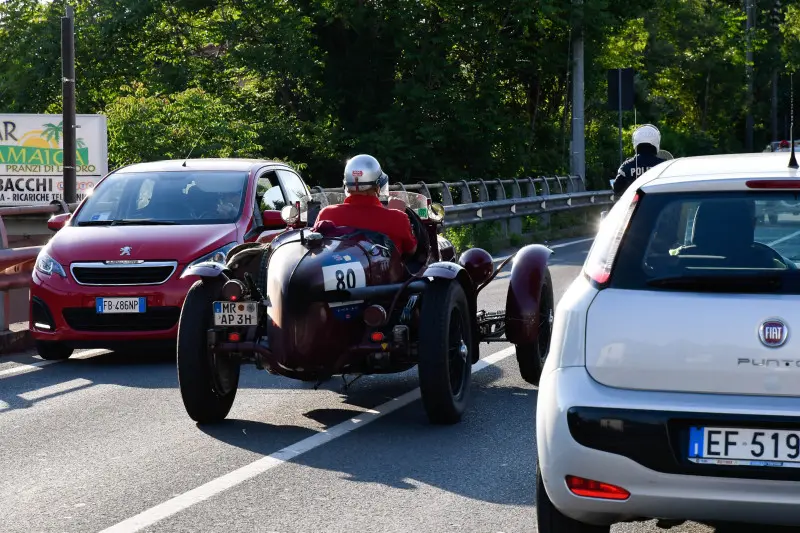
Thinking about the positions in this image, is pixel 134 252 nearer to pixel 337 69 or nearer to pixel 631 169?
pixel 631 169

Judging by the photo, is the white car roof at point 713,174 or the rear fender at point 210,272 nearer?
the white car roof at point 713,174

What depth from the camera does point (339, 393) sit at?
9.78 meters

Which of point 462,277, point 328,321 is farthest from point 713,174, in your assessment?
point 462,277

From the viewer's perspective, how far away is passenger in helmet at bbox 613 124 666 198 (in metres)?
12.0

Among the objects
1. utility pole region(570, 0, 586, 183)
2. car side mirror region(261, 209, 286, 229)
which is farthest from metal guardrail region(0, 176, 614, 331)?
car side mirror region(261, 209, 286, 229)

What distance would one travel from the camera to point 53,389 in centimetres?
1023

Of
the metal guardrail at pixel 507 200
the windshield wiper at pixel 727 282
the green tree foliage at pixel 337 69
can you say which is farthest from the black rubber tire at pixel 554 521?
the green tree foliage at pixel 337 69

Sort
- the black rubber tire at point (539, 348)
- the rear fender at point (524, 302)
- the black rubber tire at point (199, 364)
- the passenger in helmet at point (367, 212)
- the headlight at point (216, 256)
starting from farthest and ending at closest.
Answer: the headlight at point (216, 256) → the black rubber tire at point (539, 348) → the rear fender at point (524, 302) → the passenger in helmet at point (367, 212) → the black rubber tire at point (199, 364)

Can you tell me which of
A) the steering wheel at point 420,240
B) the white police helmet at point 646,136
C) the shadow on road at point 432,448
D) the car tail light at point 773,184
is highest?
the white police helmet at point 646,136

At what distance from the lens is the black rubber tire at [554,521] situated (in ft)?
16.9

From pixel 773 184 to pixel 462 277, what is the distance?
3984 millimetres

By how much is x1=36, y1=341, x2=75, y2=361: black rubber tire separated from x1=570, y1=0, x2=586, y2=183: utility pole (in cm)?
2130

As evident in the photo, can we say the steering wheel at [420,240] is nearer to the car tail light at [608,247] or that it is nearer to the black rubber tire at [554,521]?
the car tail light at [608,247]

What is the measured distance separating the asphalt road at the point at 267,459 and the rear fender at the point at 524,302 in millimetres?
414
